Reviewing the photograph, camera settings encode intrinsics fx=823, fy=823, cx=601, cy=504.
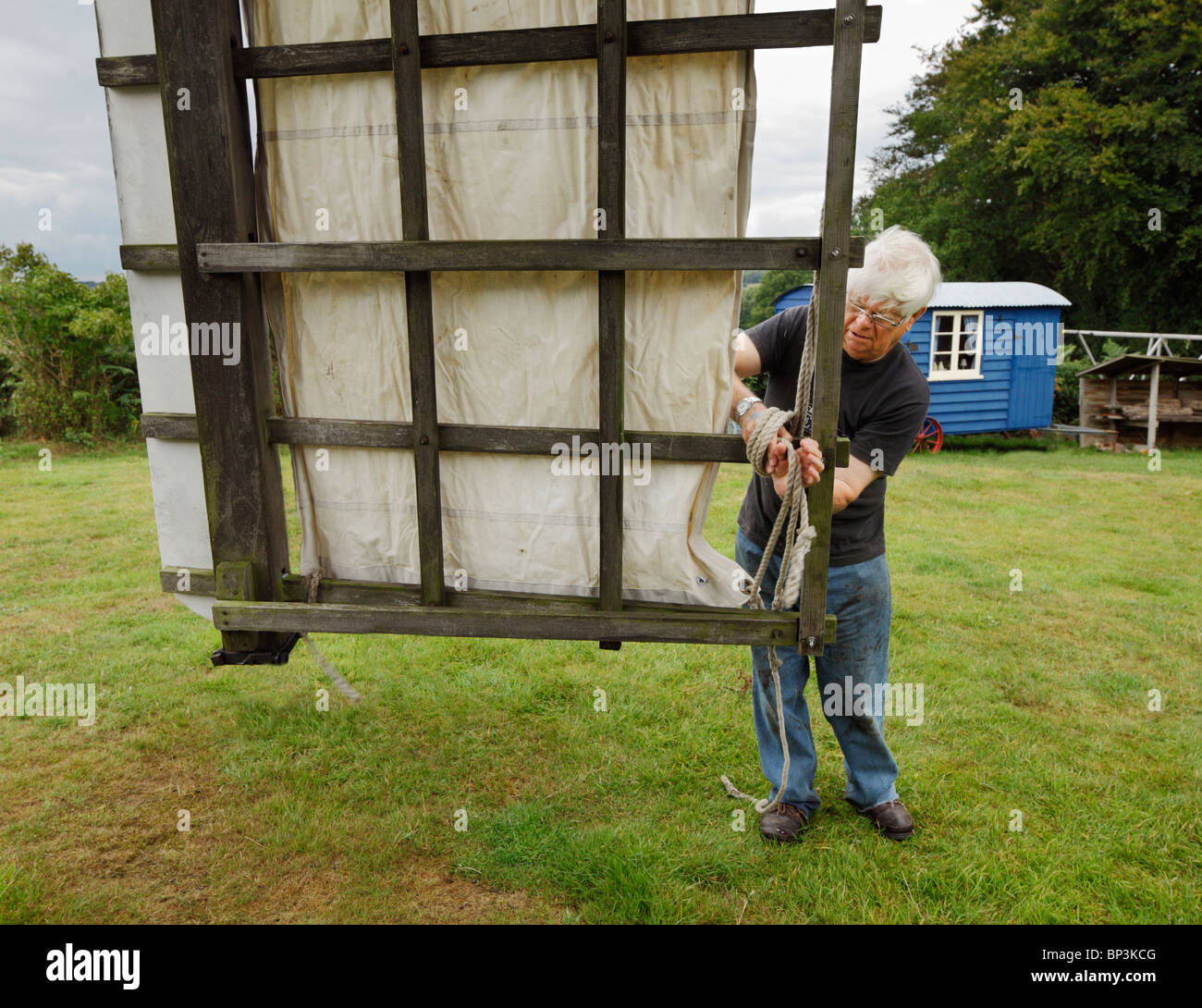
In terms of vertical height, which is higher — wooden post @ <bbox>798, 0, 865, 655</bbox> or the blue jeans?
wooden post @ <bbox>798, 0, 865, 655</bbox>

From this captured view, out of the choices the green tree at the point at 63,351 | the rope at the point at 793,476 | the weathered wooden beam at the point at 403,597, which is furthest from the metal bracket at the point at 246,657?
the green tree at the point at 63,351

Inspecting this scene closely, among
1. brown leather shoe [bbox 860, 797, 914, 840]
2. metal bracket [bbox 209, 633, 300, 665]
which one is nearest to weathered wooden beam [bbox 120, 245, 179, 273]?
metal bracket [bbox 209, 633, 300, 665]

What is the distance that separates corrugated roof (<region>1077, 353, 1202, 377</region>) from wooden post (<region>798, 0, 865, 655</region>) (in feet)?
50.5

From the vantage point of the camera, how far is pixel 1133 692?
5062 mm

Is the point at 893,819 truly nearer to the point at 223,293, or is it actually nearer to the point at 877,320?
the point at 877,320

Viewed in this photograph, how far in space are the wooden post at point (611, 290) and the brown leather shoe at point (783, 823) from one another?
4.50 feet

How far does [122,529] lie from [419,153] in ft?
24.0

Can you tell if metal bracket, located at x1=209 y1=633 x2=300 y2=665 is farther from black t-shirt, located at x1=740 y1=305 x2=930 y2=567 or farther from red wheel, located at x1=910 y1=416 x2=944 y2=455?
red wheel, located at x1=910 y1=416 x2=944 y2=455

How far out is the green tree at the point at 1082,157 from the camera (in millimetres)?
21719

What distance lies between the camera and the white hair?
311 centimetres

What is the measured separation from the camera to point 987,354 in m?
15.8

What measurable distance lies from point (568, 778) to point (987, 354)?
14471mm

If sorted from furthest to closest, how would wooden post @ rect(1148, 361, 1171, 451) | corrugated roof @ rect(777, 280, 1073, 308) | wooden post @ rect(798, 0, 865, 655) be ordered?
wooden post @ rect(1148, 361, 1171, 451)
corrugated roof @ rect(777, 280, 1073, 308)
wooden post @ rect(798, 0, 865, 655)

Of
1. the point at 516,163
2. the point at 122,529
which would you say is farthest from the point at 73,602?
the point at 516,163
